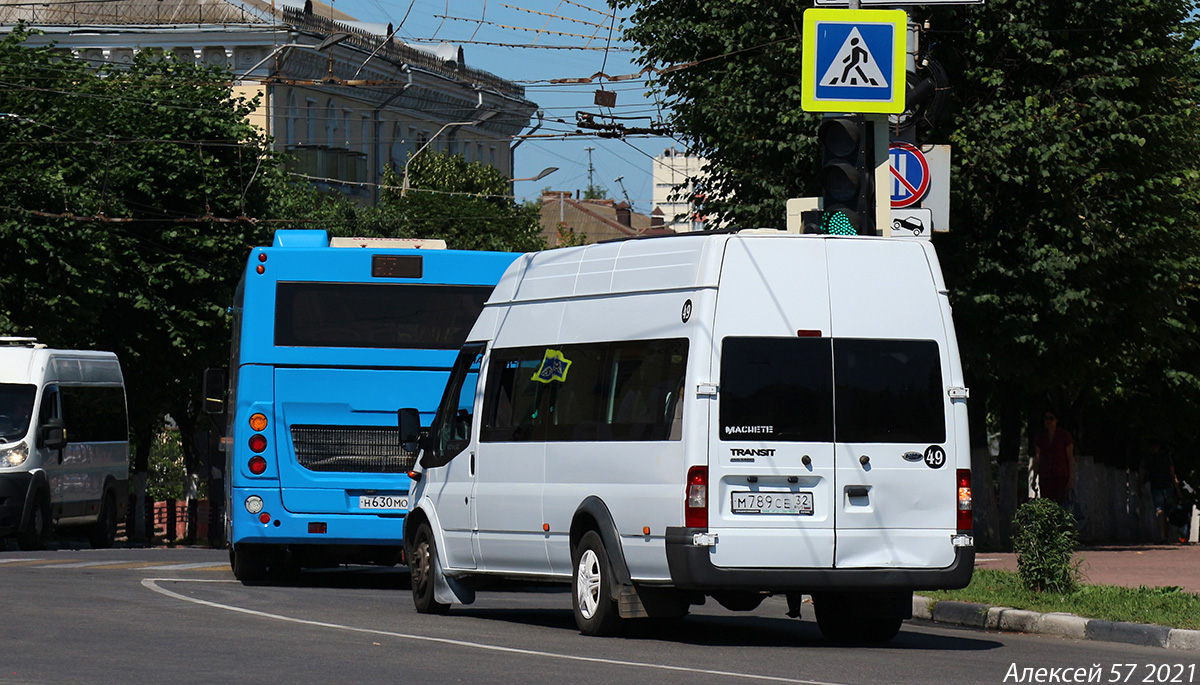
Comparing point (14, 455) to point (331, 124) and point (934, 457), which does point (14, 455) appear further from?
point (331, 124)

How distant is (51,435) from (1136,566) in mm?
15742

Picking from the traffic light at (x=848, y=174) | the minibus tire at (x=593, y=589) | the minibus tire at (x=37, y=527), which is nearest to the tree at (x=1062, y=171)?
the traffic light at (x=848, y=174)

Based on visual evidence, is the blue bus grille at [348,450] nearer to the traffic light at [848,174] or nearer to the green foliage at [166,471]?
the traffic light at [848,174]

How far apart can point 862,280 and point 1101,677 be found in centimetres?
291

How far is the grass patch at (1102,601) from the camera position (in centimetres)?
1269

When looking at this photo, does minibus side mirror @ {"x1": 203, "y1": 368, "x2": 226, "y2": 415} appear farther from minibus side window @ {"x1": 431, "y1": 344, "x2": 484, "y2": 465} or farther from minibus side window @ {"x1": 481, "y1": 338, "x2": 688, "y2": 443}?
minibus side window @ {"x1": 481, "y1": 338, "x2": 688, "y2": 443}

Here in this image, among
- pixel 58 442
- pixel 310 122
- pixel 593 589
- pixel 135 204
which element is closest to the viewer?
pixel 593 589

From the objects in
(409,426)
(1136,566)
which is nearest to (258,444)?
(409,426)

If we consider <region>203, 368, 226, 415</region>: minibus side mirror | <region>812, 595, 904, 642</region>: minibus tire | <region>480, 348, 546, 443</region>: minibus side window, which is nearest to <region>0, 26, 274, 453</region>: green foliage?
<region>203, 368, 226, 415</region>: minibus side mirror

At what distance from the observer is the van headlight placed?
26562 millimetres

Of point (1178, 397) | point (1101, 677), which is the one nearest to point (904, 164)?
point (1101, 677)

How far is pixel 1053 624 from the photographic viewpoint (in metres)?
13.0

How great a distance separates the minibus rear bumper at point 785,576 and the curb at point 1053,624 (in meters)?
1.43

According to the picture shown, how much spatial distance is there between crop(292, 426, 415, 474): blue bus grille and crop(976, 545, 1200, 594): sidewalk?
5.72 metres
